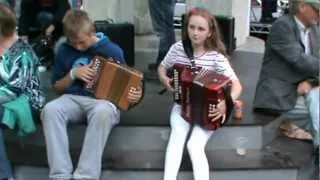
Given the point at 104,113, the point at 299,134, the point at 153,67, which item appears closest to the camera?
the point at 104,113

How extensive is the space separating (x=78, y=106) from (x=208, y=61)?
3.25ft

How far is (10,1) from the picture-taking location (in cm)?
802

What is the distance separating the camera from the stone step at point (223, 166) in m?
5.00

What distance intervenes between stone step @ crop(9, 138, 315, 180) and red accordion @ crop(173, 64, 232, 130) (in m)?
0.40

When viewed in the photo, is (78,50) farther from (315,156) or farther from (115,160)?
(315,156)

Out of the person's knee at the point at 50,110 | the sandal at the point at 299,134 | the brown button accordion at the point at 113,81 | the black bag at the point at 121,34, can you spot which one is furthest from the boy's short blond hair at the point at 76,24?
the black bag at the point at 121,34

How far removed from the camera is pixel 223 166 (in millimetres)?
5020

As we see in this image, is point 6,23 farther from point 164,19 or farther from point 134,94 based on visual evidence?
point 164,19

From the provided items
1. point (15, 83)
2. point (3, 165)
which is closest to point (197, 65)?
point (15, 83)

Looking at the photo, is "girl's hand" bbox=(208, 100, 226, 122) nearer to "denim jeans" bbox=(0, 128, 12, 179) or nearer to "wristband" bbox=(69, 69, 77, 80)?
"wristband" bbox=(69, 69, 77, 80)

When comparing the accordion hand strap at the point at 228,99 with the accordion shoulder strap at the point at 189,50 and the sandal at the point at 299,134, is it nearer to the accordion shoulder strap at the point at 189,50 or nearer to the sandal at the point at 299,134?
the accordion shoulder strap at the point at 189,50

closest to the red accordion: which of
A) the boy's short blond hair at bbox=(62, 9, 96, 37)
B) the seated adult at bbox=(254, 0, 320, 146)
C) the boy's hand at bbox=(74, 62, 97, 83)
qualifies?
the boy's hand at bbox=(74, 62, 97, 83)

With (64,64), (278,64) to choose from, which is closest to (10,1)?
(64,64)

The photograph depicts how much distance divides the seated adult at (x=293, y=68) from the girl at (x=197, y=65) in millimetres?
587
